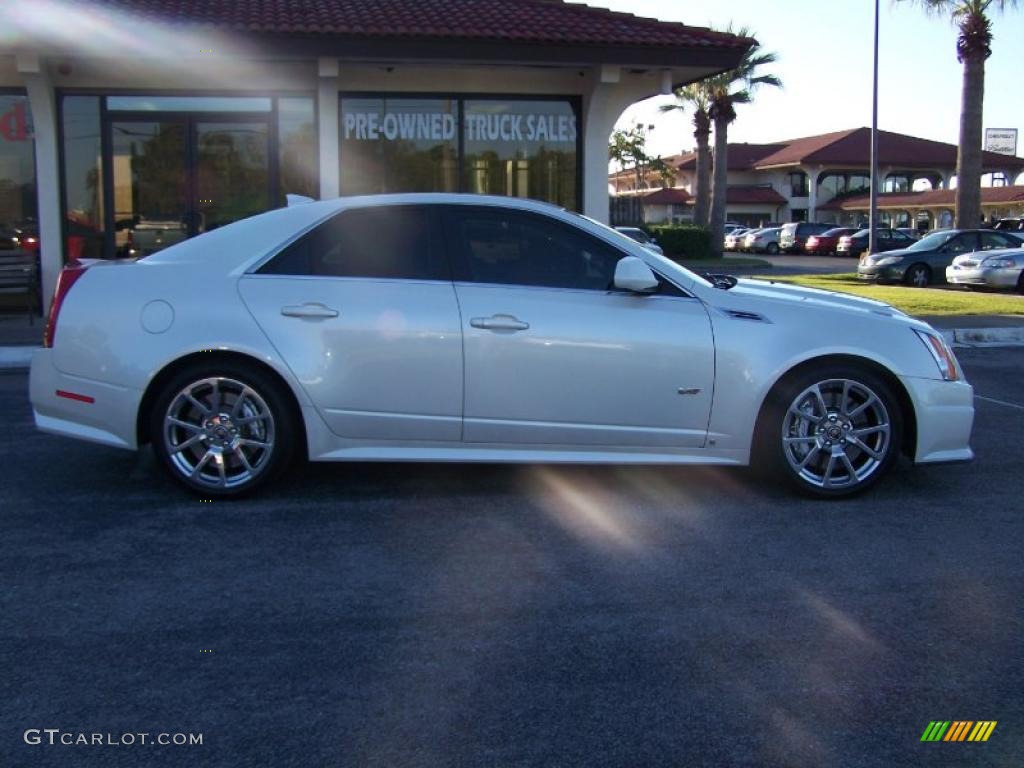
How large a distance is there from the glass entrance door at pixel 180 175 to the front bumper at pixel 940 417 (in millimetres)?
10141

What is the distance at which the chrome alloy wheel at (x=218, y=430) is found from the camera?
5371mm

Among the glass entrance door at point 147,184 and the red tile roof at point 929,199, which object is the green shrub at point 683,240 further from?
the glass entrance door at point 147,184

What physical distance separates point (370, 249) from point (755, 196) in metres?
68.1

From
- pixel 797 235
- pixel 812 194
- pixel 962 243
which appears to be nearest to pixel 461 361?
pixel 962 243

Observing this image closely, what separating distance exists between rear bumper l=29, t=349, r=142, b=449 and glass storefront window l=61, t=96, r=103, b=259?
8.64 meters

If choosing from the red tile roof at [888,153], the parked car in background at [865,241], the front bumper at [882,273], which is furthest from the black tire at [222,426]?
the red tile roof at [888,153]

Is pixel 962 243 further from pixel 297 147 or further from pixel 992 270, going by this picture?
pixel 297 147

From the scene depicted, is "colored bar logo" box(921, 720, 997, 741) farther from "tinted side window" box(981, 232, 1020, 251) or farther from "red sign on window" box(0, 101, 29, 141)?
"tinted side window" box(981, 232, 1020, 251)

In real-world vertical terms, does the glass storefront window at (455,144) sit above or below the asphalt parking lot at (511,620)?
above

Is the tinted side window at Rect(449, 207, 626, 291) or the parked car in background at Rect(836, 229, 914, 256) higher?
the parked car in background at Rect(836, 229, 914, 256)

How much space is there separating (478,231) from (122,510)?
2351mm

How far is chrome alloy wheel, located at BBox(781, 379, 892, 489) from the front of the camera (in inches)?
217

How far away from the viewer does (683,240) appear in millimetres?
38125

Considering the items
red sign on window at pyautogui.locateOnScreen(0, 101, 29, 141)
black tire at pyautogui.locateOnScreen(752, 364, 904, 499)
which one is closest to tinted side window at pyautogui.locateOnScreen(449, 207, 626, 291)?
black tire at pyautogui.locateOnScreen(752, 364, 904, 499)
